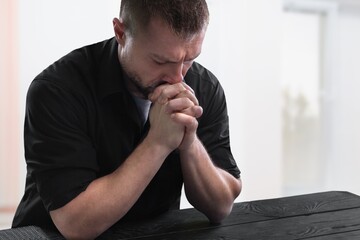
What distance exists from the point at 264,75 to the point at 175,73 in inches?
90.6

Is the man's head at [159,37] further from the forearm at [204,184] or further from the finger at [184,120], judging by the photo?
the forearm at [204,184]

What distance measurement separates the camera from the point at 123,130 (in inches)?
52.3

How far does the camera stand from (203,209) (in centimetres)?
137

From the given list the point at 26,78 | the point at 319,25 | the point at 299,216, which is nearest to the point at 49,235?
the point at 299,216

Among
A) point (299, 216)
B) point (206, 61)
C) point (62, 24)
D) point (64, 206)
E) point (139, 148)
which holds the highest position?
point (62, 24)

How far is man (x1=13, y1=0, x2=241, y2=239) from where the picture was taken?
3.86 feet

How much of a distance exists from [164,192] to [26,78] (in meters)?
1.67

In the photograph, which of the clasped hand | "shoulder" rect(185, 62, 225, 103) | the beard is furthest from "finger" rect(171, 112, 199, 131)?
"shoulder" rect(185, 62, 225, 103)

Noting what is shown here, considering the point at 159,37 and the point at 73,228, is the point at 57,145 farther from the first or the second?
the point at 159,37

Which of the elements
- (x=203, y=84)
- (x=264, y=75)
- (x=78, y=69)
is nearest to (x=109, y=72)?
(x=78, y=69)

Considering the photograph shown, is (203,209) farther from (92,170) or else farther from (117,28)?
(117,28)

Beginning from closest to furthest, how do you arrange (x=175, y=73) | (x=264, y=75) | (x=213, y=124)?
(x=175, y=73) < (x=213, y=124) < (x=264, y=75)

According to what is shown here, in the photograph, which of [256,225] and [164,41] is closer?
[164,41]

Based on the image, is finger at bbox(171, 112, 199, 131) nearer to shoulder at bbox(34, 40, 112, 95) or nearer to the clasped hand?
the clasped hand
